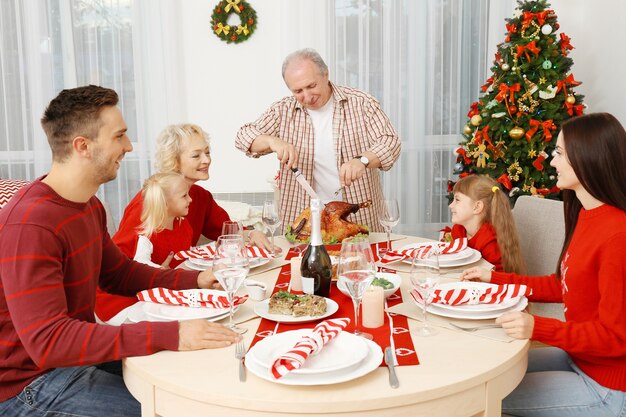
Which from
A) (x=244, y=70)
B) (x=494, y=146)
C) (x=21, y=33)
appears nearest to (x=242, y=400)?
(x=494, y=146)

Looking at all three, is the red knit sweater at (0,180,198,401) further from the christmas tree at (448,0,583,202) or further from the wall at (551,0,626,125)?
the wall at (551,0,626,125)

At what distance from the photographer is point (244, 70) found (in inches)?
189

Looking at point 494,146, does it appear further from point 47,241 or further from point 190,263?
point 47,241

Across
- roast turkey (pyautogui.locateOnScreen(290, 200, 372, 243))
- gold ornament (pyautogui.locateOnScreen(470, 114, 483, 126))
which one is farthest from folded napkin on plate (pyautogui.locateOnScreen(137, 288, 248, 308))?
gold ornament (pyautogui.locateOnScreen(470, 114, 483, 126))

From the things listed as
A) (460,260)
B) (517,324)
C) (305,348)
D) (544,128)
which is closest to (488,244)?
(460,260)

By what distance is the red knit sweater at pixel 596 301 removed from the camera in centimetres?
159

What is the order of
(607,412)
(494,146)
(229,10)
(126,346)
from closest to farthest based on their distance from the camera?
(126,346)
(607,412)
(494,146)
(229,10)

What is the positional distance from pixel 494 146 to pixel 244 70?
6.48 ft

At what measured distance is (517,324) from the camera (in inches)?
60.4

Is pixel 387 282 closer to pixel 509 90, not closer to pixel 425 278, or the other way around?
pixel 425 278

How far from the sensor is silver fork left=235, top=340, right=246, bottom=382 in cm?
133

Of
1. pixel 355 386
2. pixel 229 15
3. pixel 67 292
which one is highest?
pixel 229 15

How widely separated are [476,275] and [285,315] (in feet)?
2.25

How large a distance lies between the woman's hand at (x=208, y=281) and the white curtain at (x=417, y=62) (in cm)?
307
